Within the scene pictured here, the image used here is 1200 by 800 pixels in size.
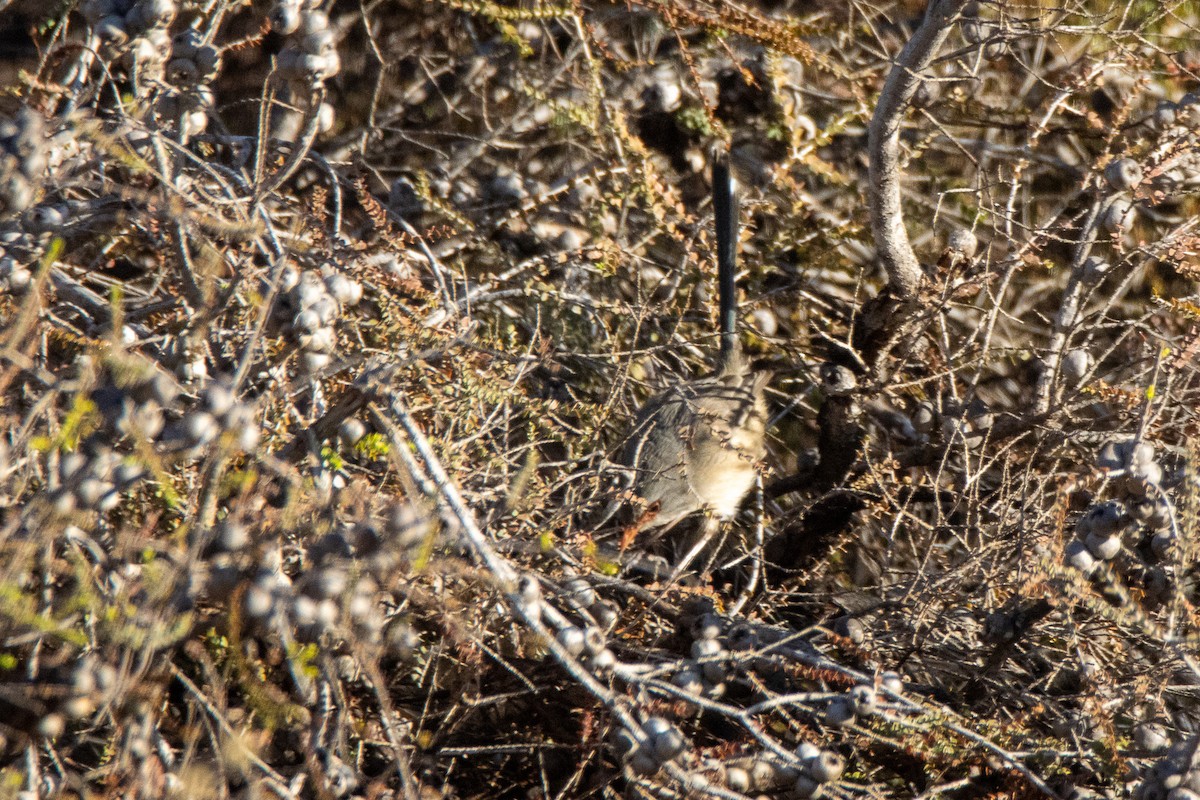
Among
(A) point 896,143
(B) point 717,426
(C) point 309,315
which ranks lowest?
(B) point 717,426

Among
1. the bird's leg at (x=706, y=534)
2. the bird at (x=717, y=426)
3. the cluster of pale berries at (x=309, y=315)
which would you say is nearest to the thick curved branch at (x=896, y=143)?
the bird at (x=717, y=426)

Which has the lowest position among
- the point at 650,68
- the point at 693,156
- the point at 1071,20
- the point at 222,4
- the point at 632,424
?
the point at 632,424

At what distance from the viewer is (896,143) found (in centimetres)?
276

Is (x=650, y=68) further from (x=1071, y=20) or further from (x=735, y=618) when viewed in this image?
(x=735, y=618)

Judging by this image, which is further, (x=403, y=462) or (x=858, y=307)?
(x=858, y=307)

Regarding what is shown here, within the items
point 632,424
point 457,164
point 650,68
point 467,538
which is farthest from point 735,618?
point 650,68

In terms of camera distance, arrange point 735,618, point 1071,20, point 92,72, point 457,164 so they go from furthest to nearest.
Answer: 1. point 457,164
2. point 1071,20
3. point 92,72
4. point 735,618

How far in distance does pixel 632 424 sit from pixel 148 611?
176 cm

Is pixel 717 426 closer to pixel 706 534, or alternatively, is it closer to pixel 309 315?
pixel 706 534

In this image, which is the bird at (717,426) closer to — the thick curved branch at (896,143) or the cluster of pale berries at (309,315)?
the thick curved branch at (896,143)

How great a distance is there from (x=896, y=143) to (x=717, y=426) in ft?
3.37

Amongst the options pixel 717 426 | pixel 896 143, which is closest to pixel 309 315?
pixel 896 143

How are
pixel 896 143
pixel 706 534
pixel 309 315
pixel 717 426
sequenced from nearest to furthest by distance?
pixel 309 315, pixel 896 143, pixel 706 534, pixel 717 426

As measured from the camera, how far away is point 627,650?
221 centimetres
